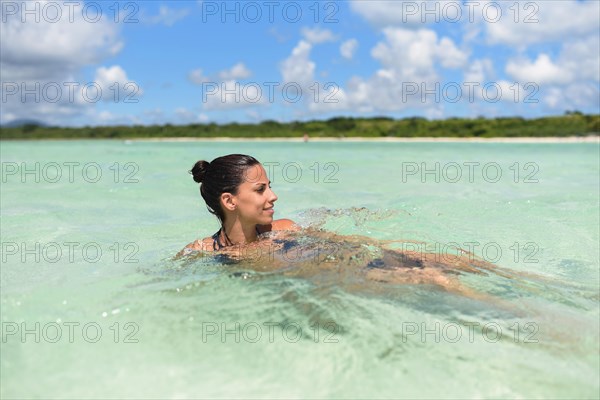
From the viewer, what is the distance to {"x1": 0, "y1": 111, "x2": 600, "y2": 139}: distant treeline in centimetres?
6912

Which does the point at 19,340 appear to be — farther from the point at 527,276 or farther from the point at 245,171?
the point at 527,276

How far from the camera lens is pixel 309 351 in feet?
10.3

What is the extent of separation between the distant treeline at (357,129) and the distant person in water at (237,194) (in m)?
68.5

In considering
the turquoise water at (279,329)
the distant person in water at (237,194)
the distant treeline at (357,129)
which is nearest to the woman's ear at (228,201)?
the distant person in water at (237,194)

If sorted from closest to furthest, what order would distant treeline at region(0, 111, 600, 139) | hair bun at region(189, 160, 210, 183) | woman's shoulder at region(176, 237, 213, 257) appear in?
hair bun at region(189, 160, 210, 183)
woman's shoulder at region(176, 237, 213, 257)
distant treeline at region(0, 111, 600, 139)

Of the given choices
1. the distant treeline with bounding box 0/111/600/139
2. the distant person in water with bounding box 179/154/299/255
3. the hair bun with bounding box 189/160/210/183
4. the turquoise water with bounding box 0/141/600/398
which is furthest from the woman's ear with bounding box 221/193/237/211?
the distant treeline with bounding box 0/111/600/139

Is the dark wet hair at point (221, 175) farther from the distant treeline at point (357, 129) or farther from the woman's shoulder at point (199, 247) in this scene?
the distant treeline at point (357, 129)

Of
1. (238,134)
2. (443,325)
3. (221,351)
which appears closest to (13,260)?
(221,351)

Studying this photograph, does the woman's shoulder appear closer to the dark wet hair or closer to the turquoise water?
the turquoise water

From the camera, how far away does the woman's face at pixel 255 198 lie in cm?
454

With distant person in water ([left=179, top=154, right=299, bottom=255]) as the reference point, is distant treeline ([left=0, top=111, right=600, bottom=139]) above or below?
above

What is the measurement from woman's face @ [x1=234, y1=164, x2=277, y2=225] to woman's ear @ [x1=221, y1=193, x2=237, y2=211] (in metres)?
0.03

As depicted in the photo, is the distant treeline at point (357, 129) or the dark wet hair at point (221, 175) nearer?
the dark wet hair at point (221, 175)

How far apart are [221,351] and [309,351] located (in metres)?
0.53
